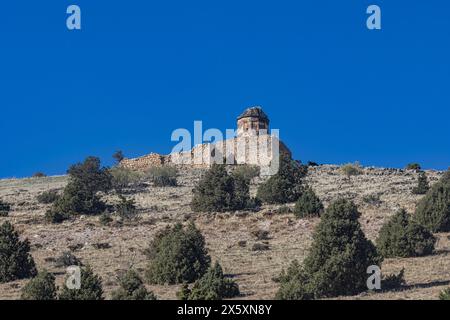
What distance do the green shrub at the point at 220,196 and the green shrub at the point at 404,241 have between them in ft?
60.6

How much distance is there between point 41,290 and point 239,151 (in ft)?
216

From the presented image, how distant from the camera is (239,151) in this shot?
96.7 metres

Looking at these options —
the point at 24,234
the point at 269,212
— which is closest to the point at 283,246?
the point at 269,212

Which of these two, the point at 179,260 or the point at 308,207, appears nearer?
the point at 179,260

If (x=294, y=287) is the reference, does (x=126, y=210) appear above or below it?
above

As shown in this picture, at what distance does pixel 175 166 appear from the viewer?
97500 millimetres

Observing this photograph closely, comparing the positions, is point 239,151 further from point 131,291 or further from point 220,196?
point 131,291

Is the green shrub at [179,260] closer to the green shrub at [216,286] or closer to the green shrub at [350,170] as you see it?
the green shrub at [216,286]

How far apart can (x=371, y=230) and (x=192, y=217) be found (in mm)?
13141

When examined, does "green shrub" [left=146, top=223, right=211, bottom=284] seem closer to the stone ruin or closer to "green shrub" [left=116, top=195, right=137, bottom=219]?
"green shrub" [left=116, top=195, right=137, bottom=219]

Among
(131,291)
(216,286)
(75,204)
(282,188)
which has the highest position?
(282,188)

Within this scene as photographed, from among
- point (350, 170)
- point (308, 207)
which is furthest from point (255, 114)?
point (308, 207)

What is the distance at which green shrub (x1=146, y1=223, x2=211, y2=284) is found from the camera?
3681cm

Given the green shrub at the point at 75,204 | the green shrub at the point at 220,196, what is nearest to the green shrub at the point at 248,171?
the green shrub at the point at 220,196
